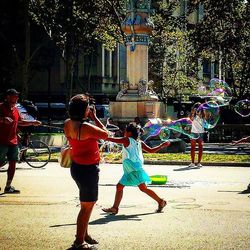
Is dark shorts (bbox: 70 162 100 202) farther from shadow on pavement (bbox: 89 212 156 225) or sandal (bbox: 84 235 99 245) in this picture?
shadow on pavement (bbox: 89 212 156 225)

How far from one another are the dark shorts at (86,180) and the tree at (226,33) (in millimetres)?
28314

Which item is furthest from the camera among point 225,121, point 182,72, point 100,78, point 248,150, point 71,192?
point 100,78

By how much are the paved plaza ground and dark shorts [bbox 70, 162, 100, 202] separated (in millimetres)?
669

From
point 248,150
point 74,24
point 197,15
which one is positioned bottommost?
point 248,150

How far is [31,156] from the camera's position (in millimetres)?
16141

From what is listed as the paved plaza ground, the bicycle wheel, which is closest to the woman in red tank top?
the paved plaza ground

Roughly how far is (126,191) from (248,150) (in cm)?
1333

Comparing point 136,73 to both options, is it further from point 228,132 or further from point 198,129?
point 198,129

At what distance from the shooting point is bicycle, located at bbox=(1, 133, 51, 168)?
15953 mm

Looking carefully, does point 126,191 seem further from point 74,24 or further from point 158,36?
point 158,36

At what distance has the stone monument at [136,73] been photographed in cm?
2511

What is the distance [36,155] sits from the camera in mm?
16203

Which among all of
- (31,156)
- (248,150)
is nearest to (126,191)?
(31,156)

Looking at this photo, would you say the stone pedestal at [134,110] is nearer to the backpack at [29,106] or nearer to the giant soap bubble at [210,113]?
the backpack at [29,106]
